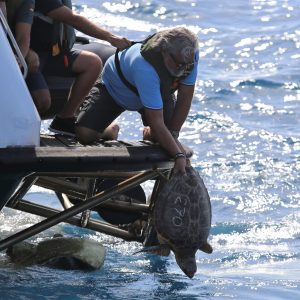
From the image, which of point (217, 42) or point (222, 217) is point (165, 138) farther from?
point (217, 42)

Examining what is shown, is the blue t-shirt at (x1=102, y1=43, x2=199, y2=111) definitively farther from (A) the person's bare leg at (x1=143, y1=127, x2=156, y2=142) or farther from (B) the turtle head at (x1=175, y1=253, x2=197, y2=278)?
(B) the turtle head at (x1=175, y1=253, x2=197, y2=278)

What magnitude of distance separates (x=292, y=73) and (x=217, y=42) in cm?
196

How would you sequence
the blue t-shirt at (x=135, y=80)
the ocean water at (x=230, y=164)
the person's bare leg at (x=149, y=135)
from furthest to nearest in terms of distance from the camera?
1. the ocean water at (x=230, y=164)
2. the person's bare leg at (x=149, y=135)
3. the blue t-shirt at (x=135, y=80)

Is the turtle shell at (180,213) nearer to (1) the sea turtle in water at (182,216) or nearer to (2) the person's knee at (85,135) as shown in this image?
(1) the sea turtle in water at (182,216)

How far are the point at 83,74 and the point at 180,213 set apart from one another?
130 cm

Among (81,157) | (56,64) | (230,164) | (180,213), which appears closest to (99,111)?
(56,64)

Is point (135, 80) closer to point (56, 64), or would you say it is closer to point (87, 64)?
point (87, 64)

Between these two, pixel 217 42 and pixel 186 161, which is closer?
pixel 186 161

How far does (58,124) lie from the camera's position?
28.8ft

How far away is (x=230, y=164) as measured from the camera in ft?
42.4

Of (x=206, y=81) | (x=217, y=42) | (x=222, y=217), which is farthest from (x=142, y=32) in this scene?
(x=222, y=217)

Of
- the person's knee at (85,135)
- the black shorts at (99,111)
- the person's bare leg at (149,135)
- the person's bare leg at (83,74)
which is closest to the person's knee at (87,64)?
the person's bare leg at (83,74)

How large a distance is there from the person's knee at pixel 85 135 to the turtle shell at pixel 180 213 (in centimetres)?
67

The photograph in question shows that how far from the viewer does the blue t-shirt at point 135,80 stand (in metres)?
8.10
